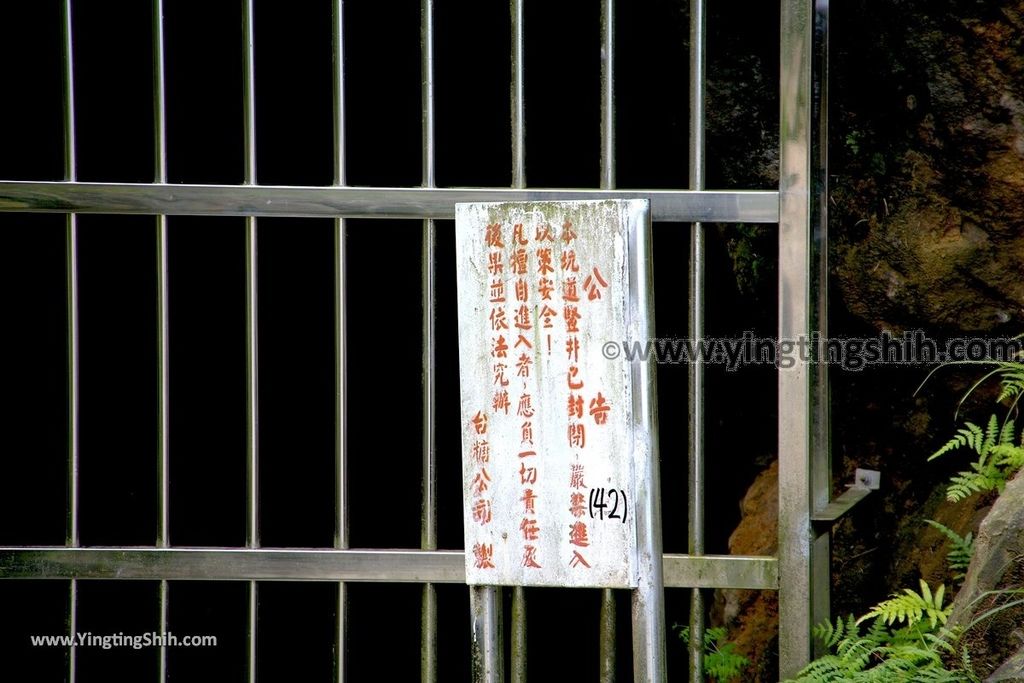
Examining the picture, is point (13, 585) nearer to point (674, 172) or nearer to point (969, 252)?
point (674, 172)

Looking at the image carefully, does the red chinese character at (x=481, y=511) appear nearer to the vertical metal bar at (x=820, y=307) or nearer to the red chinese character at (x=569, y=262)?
the red chinese character at (x=569, y=262)

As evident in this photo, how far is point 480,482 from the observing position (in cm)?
284

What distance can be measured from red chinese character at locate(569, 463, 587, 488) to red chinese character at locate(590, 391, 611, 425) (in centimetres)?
14

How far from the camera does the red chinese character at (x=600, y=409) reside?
2.71 m

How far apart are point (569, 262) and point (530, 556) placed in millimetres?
816

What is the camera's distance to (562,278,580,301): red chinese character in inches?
107

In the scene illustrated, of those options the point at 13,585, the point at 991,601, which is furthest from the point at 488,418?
the point at 13,585

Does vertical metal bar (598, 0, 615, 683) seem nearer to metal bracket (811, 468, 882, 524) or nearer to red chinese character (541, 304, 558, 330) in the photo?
red chinese character (541, 304, 558, 330)

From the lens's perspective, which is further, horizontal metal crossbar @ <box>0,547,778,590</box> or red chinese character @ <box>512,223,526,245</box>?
horizontal metal crossbar @ <box>0,547,778,590</box>

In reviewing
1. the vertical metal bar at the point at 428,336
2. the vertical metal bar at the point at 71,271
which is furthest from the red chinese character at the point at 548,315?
the vertical metal bar at the point at 71,271

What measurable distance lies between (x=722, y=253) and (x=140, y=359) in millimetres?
2576

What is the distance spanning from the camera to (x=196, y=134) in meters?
4.35

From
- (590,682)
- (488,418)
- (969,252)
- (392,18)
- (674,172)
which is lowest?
(590,682)

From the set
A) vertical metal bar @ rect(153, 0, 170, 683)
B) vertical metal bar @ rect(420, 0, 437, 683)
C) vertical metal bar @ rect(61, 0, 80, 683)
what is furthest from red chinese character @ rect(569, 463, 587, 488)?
vertical metal bar @ rect(61, 0, 80, 683)
